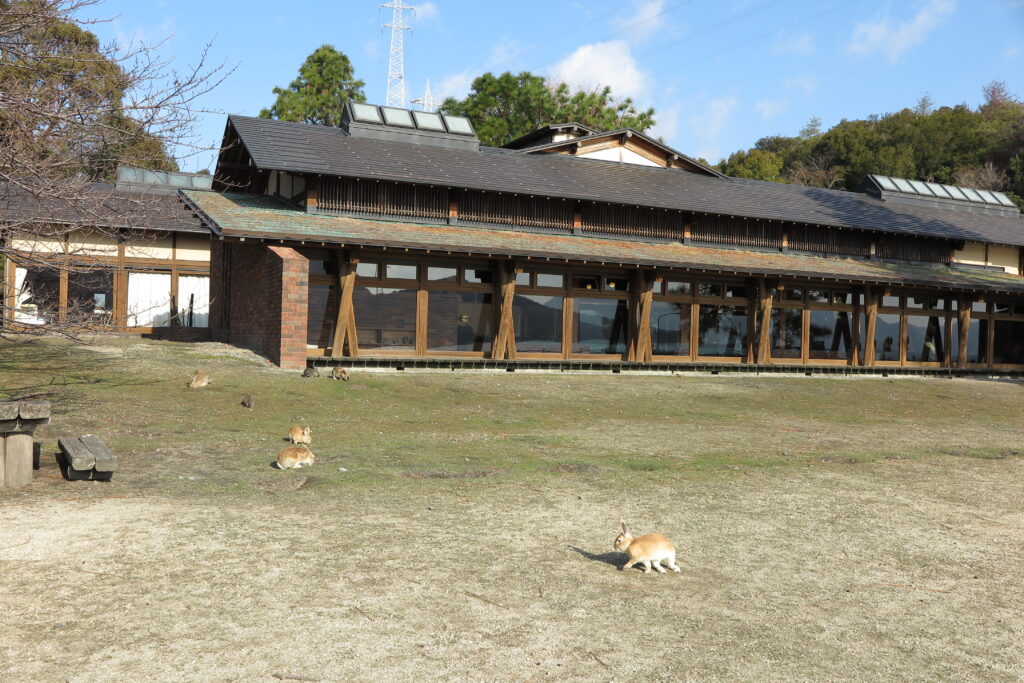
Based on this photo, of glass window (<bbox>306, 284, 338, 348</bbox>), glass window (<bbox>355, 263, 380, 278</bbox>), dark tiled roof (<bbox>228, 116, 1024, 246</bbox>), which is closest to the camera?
glass window (<bbox>306, 284, 338, 348</bbox>)

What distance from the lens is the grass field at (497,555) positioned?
12.4 ft

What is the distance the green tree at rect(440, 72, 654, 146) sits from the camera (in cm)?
4791

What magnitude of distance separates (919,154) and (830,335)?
131 ft

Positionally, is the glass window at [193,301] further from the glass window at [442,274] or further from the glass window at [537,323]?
the glass window at [537,323]

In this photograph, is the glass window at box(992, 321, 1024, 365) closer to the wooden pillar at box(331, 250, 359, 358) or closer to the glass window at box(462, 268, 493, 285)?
the glass window at box(462, 268, 493, 285)

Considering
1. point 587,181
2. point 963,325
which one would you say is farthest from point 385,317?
point 963,325

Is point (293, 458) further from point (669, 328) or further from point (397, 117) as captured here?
point (397, 117)

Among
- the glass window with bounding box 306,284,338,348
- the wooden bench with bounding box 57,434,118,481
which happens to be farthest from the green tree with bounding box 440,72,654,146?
the wooden bench with bounding box 57,434,118,481

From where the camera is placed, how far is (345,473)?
757cm

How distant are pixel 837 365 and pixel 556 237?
9033 millimetres

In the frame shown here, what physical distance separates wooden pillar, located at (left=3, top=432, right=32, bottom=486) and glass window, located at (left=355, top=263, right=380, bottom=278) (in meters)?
11.5

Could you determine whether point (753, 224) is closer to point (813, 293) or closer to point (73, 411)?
point (813, 293)

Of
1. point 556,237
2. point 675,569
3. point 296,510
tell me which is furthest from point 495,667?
point 556,237

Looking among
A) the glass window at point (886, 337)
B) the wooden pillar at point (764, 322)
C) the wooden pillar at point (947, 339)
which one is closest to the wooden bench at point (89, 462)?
the wooden pillar at point (764, 322)
